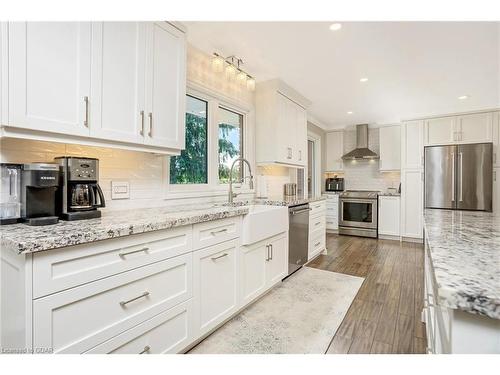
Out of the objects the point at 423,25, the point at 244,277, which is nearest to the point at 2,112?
the point at 244,277

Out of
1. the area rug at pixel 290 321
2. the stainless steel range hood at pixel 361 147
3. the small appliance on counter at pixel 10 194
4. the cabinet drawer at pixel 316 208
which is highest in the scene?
the stainless steel range hood at pixel 361 147

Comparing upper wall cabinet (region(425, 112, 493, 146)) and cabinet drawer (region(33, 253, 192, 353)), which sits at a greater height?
upper wall cabinet (region(425, 112, 493, 146))

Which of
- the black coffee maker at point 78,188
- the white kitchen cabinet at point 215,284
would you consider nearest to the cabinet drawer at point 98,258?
the white kitchen cabinet at point 215,284

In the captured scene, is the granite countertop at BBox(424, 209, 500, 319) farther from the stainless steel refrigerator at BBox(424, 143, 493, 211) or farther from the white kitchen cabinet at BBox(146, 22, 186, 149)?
the stainless steel refrigerator at BBox(424, 143, 493, 211)

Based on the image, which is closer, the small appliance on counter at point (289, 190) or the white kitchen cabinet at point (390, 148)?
the small appliance on counter at point (289, 190)

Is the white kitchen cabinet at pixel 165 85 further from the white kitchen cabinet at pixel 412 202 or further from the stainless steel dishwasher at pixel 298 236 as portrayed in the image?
the white kitchen cabinet at pixel 412 202

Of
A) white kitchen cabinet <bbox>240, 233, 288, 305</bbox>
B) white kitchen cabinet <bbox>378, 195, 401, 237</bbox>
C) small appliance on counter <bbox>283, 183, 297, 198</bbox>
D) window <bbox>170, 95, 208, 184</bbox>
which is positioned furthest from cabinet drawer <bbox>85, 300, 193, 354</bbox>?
white kitchen cabinet <bbox>378, 195, 401, 237</bbox>

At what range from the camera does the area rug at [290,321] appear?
1729mm

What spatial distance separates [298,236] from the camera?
3.09 meters

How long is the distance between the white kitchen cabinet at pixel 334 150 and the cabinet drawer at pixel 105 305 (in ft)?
16.4

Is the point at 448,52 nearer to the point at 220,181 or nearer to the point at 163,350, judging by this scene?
the point at 220,181

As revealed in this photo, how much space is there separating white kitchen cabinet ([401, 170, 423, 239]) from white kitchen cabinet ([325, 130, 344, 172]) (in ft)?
4.62

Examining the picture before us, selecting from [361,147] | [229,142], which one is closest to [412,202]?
[361,147]

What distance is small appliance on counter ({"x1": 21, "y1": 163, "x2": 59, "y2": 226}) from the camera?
1219mm
